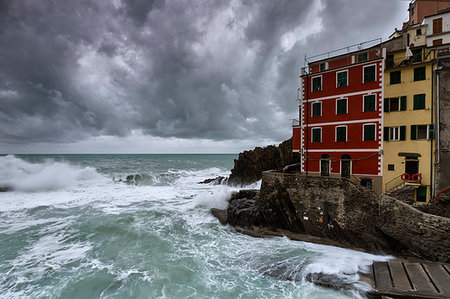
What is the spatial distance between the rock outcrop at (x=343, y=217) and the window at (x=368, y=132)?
17.6 feet

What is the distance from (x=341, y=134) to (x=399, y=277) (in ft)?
39.4

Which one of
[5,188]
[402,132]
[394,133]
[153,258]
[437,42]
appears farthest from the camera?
[5,188]

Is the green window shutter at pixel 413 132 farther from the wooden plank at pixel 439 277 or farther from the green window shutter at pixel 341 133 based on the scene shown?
the wooden plank at pixel 439 277

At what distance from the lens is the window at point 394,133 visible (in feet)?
56.4

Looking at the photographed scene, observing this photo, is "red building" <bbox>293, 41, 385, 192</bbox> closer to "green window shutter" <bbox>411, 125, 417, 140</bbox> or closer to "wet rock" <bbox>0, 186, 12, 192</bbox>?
"green window shutter" <bbox>411, 125, 417, 140</bbox>

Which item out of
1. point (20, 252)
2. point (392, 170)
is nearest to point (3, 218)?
point (20, 252)

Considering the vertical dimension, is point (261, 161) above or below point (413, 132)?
below

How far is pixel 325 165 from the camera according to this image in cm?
1977

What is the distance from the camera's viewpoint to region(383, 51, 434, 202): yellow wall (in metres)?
16.3

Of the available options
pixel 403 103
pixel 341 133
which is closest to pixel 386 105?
pixel 403 103

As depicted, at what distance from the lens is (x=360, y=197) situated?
48.4 ft

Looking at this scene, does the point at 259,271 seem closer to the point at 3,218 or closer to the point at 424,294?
the point at 424,294

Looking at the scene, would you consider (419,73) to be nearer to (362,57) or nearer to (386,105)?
(386,105)

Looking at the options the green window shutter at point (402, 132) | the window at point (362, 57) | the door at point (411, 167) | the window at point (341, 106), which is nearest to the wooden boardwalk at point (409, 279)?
the door at point (411, 167)
